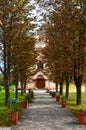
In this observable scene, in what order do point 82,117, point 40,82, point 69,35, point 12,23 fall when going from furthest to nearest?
point 40,82
point 69,35
point 12,23
point 82,117

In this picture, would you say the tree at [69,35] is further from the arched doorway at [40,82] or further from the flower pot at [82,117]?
the arched doorway at [40,82]

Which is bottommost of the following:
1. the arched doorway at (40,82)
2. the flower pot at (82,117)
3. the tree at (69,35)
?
the flower pot at (82,117)

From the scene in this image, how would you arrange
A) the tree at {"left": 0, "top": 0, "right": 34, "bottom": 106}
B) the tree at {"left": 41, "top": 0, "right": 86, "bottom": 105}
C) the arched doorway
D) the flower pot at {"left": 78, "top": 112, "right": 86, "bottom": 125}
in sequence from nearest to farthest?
the flower pot at {"left": 78, "top": 112, "right": 86, "bottom": 125} → the tree at {"left": 41, "top": 0, "right": 86, "bottom": 105} → the tree at {"left": 0, "top": 0, "right": 34, "bottom": 106} → the arched doorway

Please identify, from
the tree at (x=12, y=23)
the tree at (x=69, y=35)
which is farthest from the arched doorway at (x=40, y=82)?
the tree at (x=12, y=23)

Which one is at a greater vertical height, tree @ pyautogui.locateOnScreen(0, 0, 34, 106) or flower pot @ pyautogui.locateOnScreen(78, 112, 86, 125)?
tree @ pyautogui.locateOnScreen(0, 0, 34, 106)

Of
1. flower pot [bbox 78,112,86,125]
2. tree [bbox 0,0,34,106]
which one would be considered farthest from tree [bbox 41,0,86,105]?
flower pot [bbox 78,112,86,125]

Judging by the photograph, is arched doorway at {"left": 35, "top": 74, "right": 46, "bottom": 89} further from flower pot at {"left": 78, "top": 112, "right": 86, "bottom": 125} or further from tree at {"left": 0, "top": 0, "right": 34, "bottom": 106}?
flower pot at {"left": 78, "top": 112, "right": 86, "bottom": 125}

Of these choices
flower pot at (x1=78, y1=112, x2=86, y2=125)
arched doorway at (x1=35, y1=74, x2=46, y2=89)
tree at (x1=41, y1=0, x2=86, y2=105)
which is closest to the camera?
flower pot at (x1=78, y1=112, x2=86, y2=125)

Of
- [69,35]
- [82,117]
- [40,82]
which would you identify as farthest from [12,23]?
[40,82]

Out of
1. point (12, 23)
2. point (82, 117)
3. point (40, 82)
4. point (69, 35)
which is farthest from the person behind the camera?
point (40, 82)

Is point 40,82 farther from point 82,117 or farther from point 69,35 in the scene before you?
point 82,117

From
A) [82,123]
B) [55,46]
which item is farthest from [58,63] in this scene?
[82,123]

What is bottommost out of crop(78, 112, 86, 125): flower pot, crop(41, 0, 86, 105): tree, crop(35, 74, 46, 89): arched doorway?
crop(78, 112, 86, 125): flower pot

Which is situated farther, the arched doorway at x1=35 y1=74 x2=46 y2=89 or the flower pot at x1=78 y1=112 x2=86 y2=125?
the arched doorway at x1=35 y1=74 x2=46 y2=89
